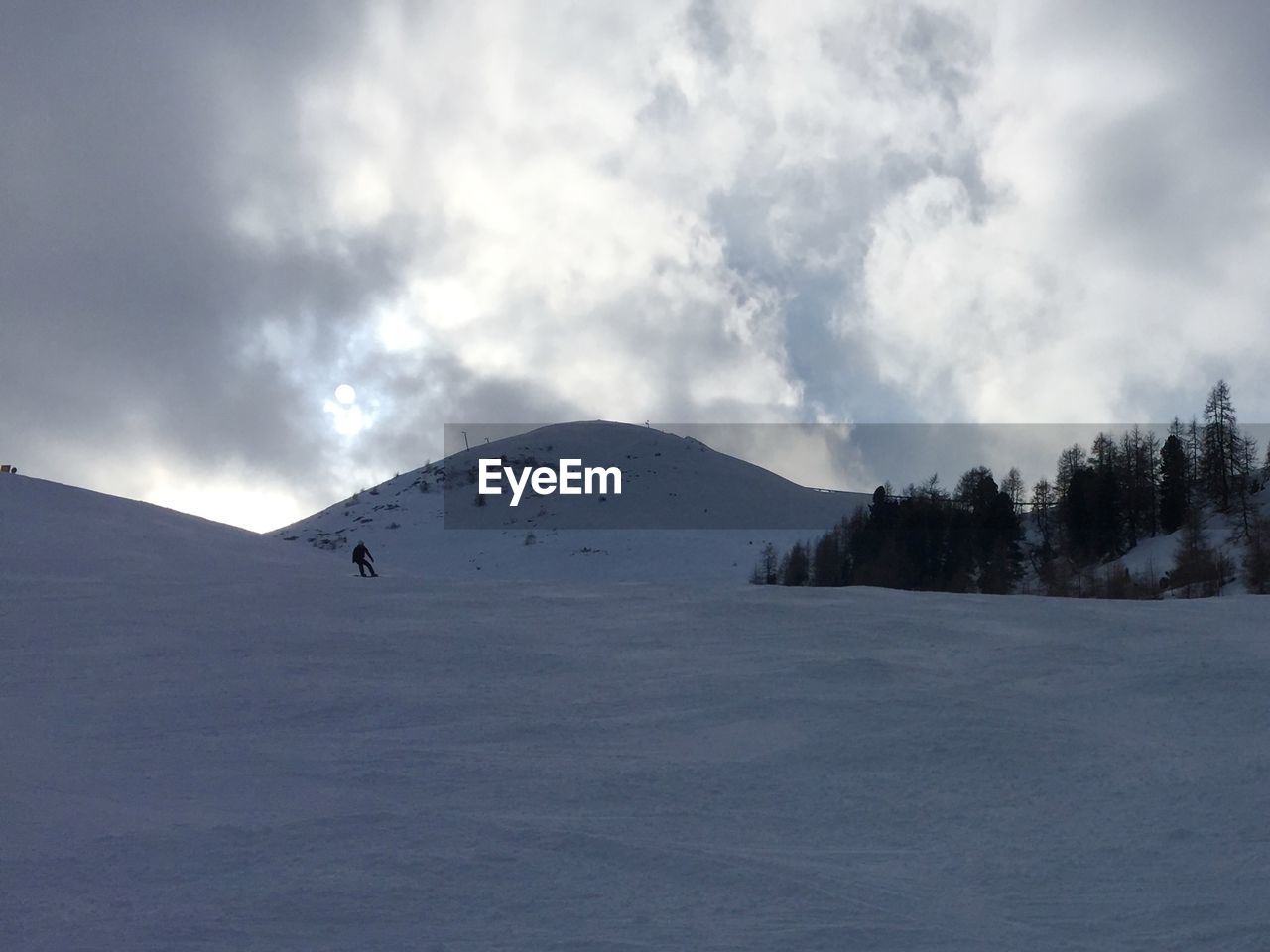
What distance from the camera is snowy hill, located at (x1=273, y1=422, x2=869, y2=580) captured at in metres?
73.4

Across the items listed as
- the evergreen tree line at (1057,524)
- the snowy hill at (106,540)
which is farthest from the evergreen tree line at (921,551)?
the snowy hill at (106,540)

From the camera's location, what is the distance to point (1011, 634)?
59.4 ft

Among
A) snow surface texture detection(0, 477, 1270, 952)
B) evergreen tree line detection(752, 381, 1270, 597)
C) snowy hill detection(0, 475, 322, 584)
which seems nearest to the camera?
snow surface texture detection(0, 477, 1270, 952)

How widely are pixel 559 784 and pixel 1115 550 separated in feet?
213

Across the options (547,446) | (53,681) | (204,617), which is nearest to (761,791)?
(53,681)

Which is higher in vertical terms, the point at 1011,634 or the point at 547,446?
the point at 547,446

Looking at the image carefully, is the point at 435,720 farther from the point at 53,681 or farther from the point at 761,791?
the point at 53,681

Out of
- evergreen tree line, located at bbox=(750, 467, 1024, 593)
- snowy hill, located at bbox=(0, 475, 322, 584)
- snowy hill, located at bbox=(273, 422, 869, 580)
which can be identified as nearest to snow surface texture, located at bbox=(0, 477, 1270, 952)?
snowy hill, located at bbox=(0, 475, 322, 584)

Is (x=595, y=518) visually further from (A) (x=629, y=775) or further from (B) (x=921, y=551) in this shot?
(A) (x=629, y=775)

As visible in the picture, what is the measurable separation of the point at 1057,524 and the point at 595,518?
3672 cm

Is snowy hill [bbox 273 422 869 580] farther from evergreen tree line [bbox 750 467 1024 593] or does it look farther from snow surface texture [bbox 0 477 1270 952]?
snow surface texture [bbox 0 477 1270 952]

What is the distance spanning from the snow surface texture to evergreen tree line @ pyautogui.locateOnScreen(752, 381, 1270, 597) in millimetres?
45524

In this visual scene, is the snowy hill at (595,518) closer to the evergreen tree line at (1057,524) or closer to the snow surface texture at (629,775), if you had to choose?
the evergreen tree line at (1057,524)

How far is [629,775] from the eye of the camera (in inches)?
450
